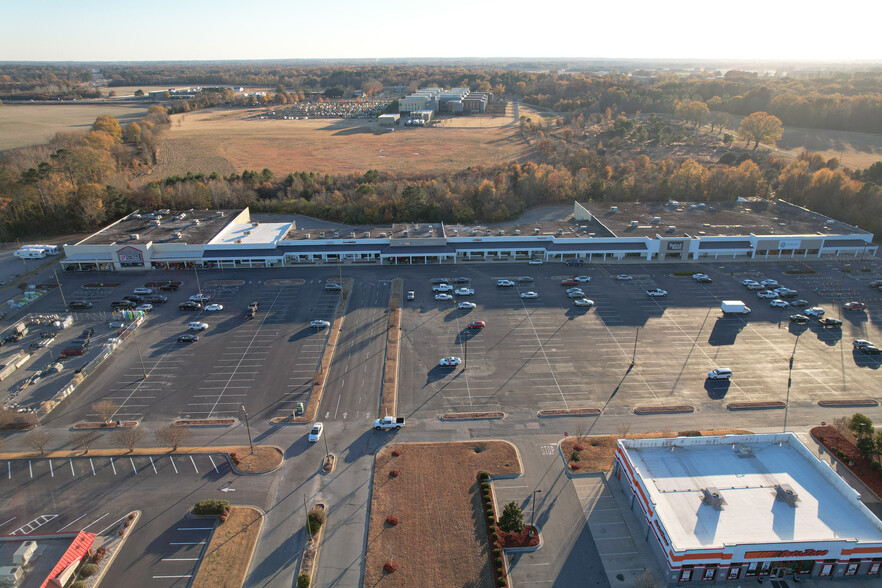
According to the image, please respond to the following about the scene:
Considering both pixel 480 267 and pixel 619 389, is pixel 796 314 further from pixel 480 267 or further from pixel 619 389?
pixel 480 267

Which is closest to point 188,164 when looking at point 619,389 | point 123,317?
point 123,317

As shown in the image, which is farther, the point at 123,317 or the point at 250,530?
the point at 123,317

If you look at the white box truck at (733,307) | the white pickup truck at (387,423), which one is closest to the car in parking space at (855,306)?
the white box truck at (733,307)

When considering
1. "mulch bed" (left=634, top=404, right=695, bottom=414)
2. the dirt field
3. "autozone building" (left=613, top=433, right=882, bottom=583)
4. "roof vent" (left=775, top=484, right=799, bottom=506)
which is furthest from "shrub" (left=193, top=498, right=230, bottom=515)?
"roof vent" (left=775, top=484, right=799, bottom=506)

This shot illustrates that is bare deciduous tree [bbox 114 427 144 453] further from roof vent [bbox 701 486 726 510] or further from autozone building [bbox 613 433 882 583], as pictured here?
roof vent [bbox 701 486 726 510]

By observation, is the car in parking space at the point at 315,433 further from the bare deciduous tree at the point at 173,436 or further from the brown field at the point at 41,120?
the brown field at the point at 41,120
